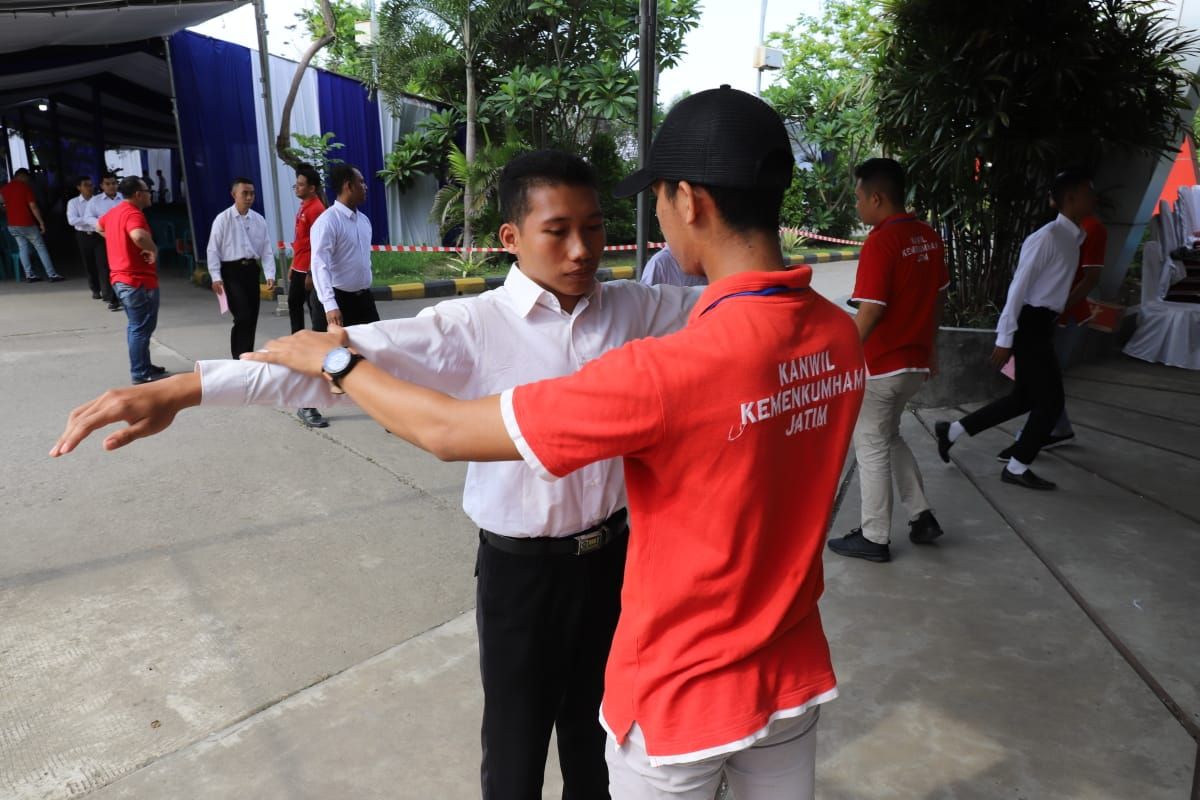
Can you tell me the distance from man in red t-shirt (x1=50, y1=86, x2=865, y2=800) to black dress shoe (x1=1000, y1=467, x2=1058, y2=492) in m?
4.13

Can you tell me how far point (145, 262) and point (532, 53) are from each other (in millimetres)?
10400

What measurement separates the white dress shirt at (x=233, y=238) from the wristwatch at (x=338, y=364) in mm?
6103

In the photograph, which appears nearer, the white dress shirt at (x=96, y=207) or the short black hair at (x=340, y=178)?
the short black hair at (x=340, y=178)

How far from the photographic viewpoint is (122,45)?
1318cm

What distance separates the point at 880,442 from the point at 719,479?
296 centimetres

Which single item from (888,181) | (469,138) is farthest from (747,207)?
(469,138)

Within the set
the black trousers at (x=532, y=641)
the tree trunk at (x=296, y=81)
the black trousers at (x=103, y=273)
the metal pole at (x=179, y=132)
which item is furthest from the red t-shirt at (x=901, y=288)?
the metal pole at (x=179, y=132)

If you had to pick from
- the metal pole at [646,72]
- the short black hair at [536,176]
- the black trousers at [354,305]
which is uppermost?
the metal pole at [646,72]

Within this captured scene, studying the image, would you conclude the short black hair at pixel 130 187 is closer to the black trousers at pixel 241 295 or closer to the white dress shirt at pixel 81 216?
the black trousers at pixel 241 295

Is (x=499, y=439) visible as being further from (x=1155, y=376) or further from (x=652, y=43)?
(x=1155, y=376)

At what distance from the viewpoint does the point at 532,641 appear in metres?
1.84

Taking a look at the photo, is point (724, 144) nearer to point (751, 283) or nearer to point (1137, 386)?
point (751, 283)

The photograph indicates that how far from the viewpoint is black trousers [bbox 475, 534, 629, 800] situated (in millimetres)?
1842

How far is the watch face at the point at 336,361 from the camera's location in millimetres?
1392
